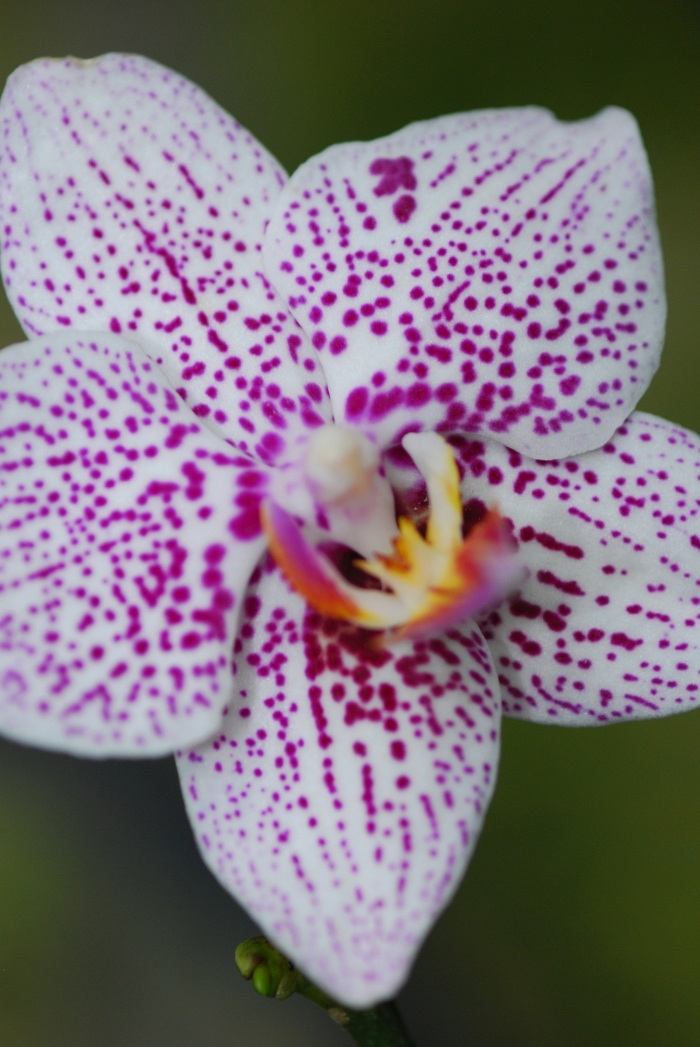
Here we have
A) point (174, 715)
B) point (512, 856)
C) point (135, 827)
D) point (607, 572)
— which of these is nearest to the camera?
point (174, 715)

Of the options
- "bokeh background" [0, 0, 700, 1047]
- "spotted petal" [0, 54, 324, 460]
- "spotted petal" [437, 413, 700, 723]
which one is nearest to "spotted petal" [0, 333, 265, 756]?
"spotted petal" [0, 54, 324, 460]

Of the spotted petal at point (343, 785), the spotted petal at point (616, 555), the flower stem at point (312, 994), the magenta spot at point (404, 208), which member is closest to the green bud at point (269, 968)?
the flower stem at point (312, 994)

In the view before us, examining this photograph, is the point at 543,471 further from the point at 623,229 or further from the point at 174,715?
the point at 174,715

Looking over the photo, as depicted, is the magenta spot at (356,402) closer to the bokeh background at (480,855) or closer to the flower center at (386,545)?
the flower center at (386,545)

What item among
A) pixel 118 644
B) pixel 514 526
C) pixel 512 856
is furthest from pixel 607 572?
pixel 512 856

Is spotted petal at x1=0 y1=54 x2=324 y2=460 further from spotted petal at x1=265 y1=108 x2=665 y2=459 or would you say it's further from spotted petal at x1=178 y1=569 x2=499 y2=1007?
spotted petal at x1=178 y1=569 x2=499 y2=1007

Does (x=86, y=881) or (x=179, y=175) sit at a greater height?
(x=179, y=175)

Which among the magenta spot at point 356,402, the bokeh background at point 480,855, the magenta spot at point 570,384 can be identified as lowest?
the bokeh background at point 480,855
